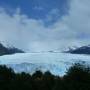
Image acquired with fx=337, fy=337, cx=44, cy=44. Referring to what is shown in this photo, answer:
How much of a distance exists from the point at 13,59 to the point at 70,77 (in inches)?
2577

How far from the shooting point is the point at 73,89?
2512 cm

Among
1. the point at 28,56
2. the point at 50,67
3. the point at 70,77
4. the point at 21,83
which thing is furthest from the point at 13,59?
the point at 70,77

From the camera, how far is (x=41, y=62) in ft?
288

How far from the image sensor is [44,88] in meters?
37.8

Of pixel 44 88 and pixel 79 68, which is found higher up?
pixel 79 68

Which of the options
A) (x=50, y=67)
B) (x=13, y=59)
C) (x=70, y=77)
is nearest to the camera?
(x=70, y=77)

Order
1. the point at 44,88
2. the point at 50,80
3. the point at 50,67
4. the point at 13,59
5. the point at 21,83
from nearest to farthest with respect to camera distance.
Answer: the point at 21,83 → the point at 44,88 → the point at 50,80 → the point at 50,67 → the point at 13,59

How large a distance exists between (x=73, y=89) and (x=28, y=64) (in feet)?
204

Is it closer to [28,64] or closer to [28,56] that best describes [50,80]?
[28,64]

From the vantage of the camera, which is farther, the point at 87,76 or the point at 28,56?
the point at 28,56

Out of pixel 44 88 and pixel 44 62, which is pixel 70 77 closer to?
pixel 44 88

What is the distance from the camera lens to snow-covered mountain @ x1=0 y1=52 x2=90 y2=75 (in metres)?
81.7

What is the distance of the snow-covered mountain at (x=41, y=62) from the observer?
81.7 meters

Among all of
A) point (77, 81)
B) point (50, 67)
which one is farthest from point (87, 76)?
point (50, 67)
